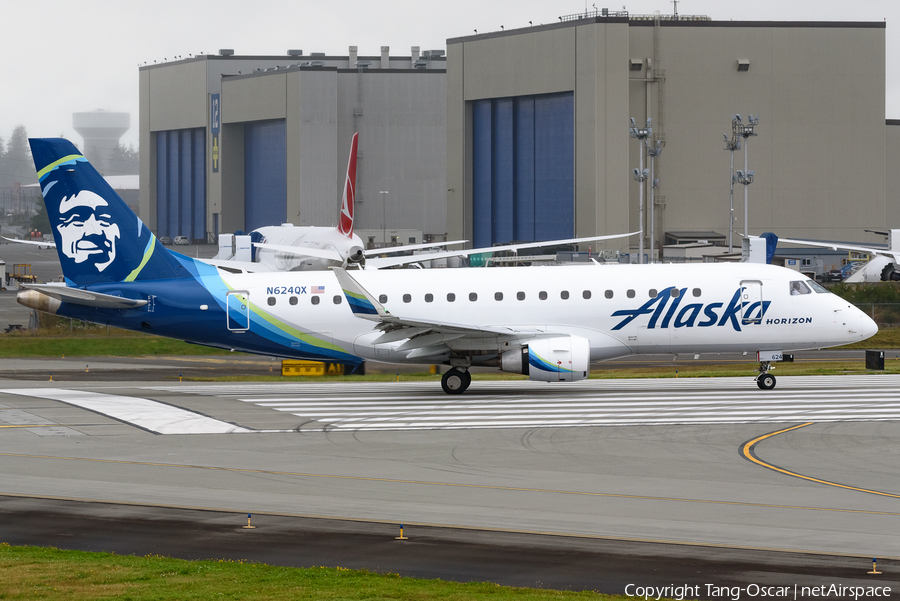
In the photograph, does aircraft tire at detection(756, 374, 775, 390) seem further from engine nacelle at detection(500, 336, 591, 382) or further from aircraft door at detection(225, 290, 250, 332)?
aircraft door at detection(225, 290, 250, 332)

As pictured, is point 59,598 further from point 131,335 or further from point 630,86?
point 630,86

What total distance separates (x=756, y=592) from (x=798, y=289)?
2174cm

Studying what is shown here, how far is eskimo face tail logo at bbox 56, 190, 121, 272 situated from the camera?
106ft

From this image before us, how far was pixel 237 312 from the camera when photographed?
32.1m

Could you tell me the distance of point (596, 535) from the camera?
1371 centimetres

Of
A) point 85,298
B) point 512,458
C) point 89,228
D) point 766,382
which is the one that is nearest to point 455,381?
point 766,382

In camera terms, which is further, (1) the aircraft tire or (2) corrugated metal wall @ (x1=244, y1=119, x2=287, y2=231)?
(2) corrugated metal wall @ (x1=244, y1=119, x2=287, y2=231)

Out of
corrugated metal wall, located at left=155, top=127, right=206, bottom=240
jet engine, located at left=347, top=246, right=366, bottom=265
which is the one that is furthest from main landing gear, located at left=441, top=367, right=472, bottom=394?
corrugated metal wall, located at left=155, top=127, right=206, bottom=240

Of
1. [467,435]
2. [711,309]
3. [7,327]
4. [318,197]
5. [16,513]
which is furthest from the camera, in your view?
[318,197]

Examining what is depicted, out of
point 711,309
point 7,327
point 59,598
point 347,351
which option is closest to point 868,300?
point 711,309

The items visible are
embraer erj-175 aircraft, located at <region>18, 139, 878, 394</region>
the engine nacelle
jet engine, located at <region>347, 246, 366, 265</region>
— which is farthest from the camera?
jet engine, located at <region>347, 246, 366, 265</region>

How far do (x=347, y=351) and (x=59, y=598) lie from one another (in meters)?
21.4

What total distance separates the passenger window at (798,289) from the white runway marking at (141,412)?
16.6 m

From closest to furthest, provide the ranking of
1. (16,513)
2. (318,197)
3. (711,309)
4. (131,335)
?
(16,513) < (711,309) < (131,335) < (318,197)
